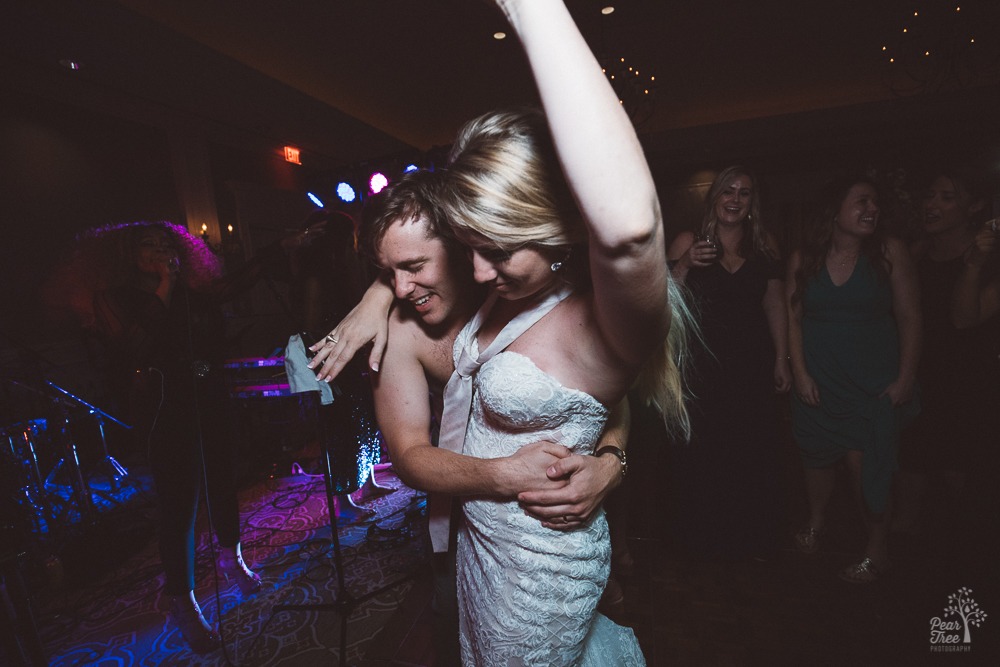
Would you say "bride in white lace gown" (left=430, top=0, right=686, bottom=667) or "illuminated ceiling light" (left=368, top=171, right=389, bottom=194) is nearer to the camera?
"bride in white lace gown" (left=430, top=0, right=686, bottom=667)

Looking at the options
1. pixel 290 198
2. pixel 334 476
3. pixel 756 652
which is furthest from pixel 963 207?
pixel 290 198

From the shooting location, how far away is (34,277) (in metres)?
4.58

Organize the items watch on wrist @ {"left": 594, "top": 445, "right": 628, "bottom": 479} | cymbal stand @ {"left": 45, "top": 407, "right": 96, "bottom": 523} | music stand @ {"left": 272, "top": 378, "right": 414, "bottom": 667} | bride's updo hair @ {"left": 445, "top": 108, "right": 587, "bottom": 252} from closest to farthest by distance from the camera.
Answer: bride's updo hair @ {"left": 445, "top": 108, "right": 587, "bottom": 252} → watch on wrist @ {"left": 594, "top": 445, "right": 628, "bottom": 479} → music stand @ {"left": 272, "top": 378, "right": 414, "bottom": 667} → cymbal stand @ {"left": 45, "top": 407, "right": 96, "bottom": 523}

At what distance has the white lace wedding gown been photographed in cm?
111

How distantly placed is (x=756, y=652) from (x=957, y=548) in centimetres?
136

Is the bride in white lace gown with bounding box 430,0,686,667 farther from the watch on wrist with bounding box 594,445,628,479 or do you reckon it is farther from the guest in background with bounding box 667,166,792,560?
the guest in background with bounding box 667,166,792,560

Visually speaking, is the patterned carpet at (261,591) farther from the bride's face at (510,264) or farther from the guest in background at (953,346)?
the guest in background at (953,346)

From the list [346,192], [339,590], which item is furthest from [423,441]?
[346,192]

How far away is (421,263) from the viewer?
1.45 m

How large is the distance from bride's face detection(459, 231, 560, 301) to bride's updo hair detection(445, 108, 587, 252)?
0.03 meters

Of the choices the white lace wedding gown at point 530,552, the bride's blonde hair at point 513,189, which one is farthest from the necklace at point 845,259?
the bride's blonde hair at point 513,189

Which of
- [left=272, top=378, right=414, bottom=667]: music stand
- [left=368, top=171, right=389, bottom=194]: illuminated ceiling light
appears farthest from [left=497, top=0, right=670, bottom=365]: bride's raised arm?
[left=368, top=171, right=389, bottom=194]: illuminated ceiling light

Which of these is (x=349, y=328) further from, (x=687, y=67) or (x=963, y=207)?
(x=687, y=67)

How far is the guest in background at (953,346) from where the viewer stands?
2510 mm
